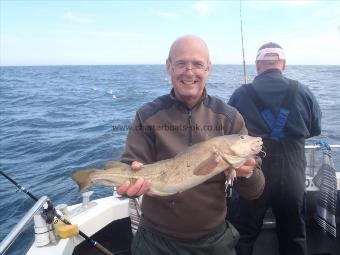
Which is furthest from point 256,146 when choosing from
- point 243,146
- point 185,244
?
point 185,244

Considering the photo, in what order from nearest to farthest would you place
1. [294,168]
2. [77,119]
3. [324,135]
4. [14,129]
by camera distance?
[294,168] → [324,135] → [14,129] → [77,119]

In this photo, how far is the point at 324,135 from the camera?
46.2 ft

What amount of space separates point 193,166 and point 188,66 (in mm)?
897

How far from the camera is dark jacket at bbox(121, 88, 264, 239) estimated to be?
2965mm

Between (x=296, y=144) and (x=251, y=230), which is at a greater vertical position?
(x=296, y=144)

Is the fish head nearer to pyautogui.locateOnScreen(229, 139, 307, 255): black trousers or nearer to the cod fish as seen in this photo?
the cod fish

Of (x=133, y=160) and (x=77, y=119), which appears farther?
(x=77, y=119)

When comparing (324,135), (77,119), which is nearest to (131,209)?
(324,135)

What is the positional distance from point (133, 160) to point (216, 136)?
783 millimetres

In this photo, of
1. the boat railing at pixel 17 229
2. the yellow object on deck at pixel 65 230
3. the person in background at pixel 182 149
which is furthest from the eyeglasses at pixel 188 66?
the yellow object on deck at pixel 65 230

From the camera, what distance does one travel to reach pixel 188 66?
3031 mm

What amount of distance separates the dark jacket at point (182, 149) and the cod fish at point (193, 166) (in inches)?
3.6

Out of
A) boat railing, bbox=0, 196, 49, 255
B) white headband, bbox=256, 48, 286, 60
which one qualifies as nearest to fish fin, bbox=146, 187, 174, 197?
boat railing, bbox=0, 196, 49, 255

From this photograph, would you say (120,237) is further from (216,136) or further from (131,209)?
(216,136)
